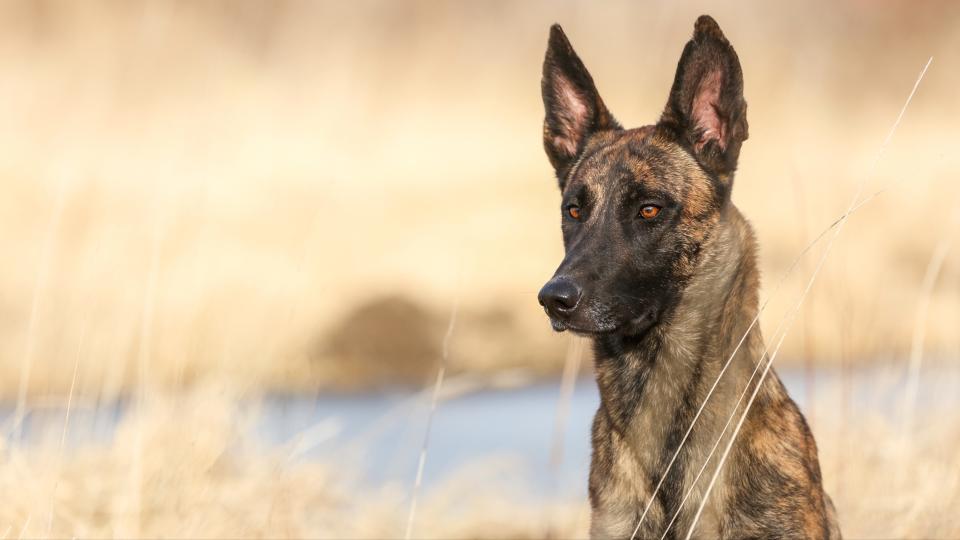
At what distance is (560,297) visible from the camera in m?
3.93

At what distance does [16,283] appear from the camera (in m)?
11.2

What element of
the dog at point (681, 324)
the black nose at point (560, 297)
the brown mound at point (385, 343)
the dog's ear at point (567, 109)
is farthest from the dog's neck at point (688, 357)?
the brown mound at point (385, 343)

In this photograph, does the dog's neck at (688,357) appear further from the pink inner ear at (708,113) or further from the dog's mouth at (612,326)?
the pink inner ear at (708,113)

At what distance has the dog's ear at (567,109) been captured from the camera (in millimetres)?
4797

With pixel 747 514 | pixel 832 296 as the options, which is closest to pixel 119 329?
pixel 747 514

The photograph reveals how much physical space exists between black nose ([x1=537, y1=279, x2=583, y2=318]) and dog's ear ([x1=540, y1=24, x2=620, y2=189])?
42.1 inches

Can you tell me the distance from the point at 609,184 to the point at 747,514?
53.1 inches

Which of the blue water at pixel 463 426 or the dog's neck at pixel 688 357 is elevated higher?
the dog's neck at pixel 688 357

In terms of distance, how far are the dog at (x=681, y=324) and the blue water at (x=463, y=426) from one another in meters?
0.37

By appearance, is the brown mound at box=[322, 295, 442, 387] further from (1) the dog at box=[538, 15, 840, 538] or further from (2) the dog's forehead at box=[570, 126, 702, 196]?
(1) the dog at box=[538, 15, 840, 538]

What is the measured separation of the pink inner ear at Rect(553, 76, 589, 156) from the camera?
16.1ft

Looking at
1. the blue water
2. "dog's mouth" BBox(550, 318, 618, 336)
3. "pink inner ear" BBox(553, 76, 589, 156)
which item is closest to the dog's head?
"dog's mouth" BBox(550, 318, 618, 336)

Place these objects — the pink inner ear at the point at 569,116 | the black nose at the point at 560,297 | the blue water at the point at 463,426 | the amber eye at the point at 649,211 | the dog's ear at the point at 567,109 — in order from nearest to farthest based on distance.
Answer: the black nose at the point at 560,297
the amber eye at the point at 649,211
the dog's ear at the point at 567,109
the pink inner ear at the point at 569,116
the blue water at the point at 463,426

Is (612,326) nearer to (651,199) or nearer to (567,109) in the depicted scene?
(651,199)
